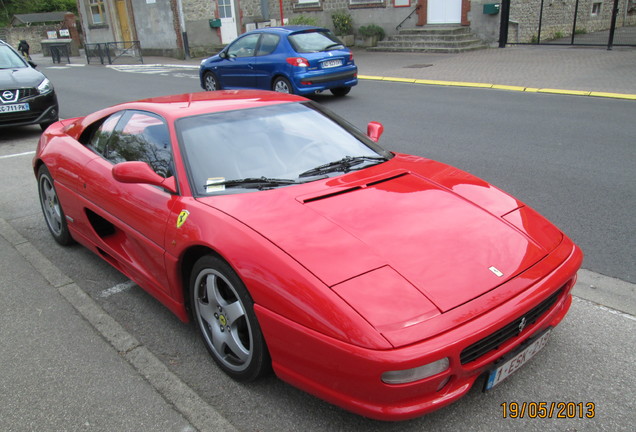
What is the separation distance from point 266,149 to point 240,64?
387 inches

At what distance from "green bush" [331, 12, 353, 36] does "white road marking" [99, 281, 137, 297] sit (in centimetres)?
2029

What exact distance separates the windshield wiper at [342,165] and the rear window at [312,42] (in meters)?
8.64

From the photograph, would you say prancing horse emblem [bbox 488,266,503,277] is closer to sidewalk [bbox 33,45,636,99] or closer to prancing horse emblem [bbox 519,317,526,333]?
prancing horse emblem [bbox 519,317,526,333]

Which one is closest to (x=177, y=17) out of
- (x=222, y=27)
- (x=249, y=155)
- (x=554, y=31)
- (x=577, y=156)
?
(x=222, y=27)

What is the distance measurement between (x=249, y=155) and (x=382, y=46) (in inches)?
749

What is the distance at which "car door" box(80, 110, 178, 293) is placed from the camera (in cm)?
318

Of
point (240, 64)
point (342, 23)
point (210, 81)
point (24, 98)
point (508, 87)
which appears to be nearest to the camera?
point (24, 98)

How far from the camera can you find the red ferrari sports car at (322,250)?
2.16m

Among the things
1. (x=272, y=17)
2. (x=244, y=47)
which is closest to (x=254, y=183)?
(x=244, y=47)

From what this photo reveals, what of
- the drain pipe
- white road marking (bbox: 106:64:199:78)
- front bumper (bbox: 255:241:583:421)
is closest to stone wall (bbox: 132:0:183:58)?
the drain pipe

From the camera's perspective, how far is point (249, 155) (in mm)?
3232

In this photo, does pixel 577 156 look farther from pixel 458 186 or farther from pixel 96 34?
pixel 96 34

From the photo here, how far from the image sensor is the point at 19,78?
9.55 meters
